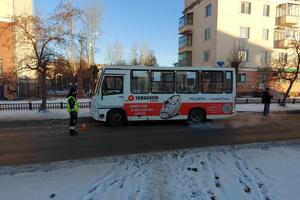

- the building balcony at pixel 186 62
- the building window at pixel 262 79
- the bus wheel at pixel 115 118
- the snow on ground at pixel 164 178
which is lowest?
the snow on ground at pixel 164 178

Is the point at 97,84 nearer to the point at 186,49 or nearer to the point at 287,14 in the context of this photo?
the point at 287,14

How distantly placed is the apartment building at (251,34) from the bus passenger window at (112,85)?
26.8 meters

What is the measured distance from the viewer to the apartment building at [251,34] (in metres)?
37.8

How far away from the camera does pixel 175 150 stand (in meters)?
8.17

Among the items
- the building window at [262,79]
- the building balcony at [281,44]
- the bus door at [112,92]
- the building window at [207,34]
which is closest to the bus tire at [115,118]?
the bus door at [112,92]

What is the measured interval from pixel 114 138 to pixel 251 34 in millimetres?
34499

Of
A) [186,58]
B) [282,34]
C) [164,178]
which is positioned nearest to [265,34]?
[282,34]

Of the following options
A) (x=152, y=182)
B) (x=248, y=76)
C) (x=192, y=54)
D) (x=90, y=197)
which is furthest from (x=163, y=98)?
(x=192, y=54)

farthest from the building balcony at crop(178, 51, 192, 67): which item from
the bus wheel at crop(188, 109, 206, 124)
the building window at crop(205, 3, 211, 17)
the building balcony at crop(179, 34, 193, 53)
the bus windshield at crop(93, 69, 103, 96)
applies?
the bus windshield at crop(93, 69, 103, 96)

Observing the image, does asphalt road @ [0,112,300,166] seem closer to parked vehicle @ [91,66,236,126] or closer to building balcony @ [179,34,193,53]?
parked vehicle @ [91,66,236,126]

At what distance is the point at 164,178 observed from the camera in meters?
5.54

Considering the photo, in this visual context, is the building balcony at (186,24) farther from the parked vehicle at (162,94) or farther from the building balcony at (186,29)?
the parked vehicle at (162,94)

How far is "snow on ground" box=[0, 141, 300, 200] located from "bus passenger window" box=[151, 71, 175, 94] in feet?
19.4

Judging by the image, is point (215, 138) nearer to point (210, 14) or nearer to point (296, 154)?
point (296, 154)
